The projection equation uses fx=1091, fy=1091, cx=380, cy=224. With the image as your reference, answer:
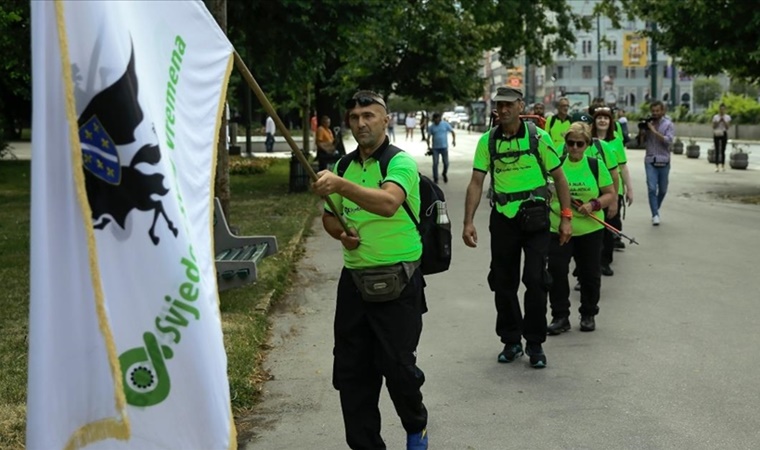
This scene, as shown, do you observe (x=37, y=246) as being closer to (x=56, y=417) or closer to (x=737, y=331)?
(x=56, y=417)

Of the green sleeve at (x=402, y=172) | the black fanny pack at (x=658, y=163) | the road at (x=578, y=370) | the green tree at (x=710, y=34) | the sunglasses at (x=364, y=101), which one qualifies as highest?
the green tree at (x=710, y=34)

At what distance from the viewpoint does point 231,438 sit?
120 inches

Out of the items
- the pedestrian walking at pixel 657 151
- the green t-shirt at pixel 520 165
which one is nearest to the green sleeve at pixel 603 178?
the green t-shirt at pixel 520 165

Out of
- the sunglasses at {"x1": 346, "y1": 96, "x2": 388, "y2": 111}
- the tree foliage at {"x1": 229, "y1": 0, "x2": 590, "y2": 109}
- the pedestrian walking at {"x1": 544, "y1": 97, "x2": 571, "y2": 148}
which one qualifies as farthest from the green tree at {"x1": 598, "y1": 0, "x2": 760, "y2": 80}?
the sunglasses at {"x1": 346, "y1": 96, "x2": 388, "y2": 111}

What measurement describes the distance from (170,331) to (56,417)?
1.18ft

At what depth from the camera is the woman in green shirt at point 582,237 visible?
320 inches

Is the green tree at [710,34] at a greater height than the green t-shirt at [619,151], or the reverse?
the green tree at [710,34]

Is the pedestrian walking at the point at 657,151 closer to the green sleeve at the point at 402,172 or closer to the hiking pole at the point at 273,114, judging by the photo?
the green sleeve at the point at 402,172

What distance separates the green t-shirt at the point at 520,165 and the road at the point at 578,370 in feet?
3.99

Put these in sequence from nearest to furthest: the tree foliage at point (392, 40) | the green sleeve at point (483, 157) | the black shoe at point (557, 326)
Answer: the green sleeve at point (483, 157), the black shoe at point (557, 326), the tree foliage at point (392, 40)

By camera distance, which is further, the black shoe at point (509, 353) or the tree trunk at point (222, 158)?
the tree trunk at point (222, 158)

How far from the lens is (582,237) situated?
27.4 feet

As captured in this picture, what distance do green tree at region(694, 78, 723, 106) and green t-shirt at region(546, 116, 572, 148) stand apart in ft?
317

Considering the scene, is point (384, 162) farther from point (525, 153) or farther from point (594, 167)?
point (594, 167)
